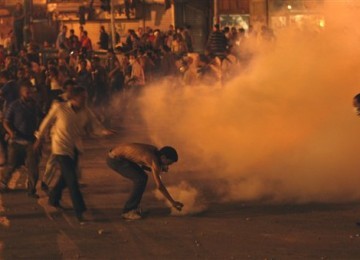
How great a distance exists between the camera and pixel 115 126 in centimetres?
1798

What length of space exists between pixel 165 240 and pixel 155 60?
13.2 m

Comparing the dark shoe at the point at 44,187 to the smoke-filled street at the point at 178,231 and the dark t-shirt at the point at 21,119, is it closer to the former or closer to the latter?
the smoke-filled street at the point at 178,231

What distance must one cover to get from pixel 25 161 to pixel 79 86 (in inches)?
70.6

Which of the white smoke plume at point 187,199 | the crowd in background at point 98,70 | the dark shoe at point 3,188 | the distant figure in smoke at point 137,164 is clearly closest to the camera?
the distant figure in smoke at point 137,164

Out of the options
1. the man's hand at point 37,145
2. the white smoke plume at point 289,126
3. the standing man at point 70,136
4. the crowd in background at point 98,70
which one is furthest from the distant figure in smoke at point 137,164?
the crowd in background at point 98,70

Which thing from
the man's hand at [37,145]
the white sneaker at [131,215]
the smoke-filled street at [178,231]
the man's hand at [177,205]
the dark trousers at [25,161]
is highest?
the man's hand at [37,145]

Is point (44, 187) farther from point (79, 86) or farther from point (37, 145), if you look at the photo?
point (79, 86)

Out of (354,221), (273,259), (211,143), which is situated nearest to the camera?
(273,259)

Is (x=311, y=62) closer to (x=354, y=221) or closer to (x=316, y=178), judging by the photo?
(x=316, y=178)

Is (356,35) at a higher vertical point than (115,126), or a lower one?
higher

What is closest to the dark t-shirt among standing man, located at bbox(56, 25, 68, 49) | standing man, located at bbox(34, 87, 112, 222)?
standing man, located at bbox(34, 87, 112, 222)

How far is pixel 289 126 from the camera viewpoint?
12.4m

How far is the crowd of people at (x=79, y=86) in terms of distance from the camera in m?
9.78

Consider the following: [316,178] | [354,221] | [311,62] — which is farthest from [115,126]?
[354,221]
